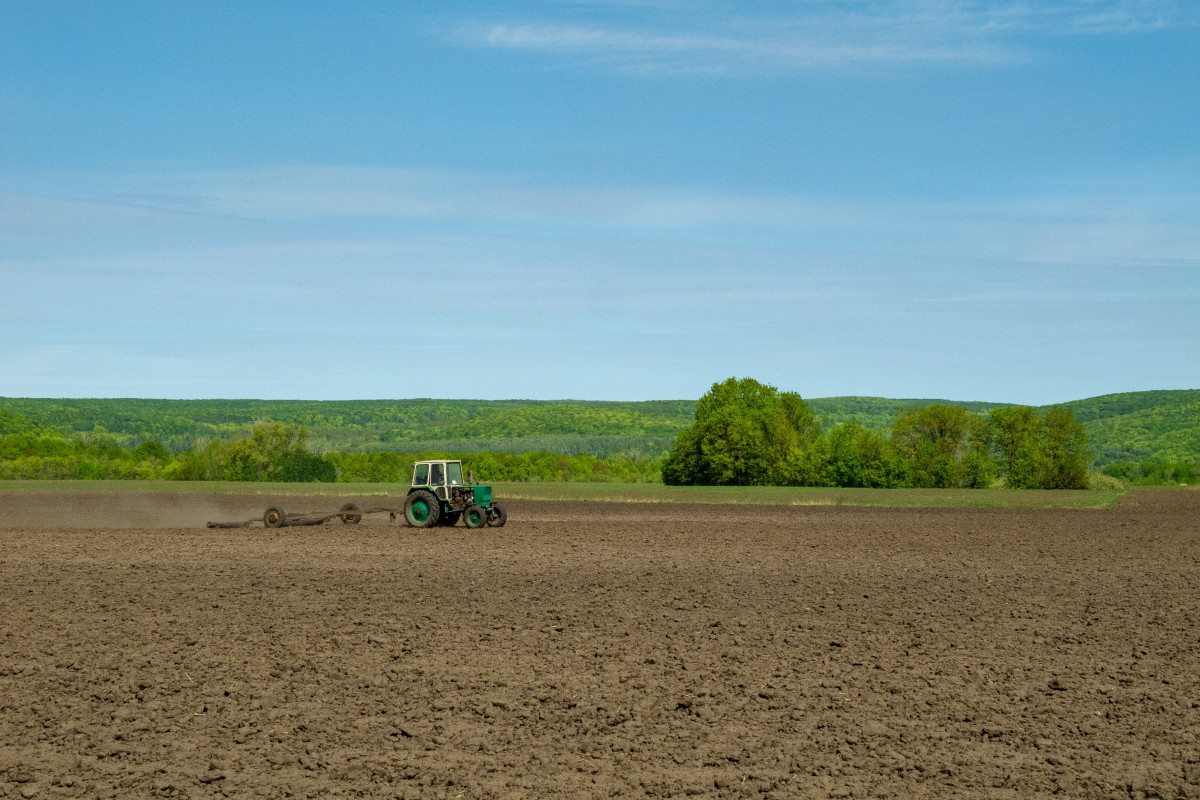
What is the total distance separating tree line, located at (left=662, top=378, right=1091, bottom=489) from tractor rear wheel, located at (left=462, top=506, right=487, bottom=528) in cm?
4986

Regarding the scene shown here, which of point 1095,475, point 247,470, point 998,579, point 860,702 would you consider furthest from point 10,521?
point 1095,475

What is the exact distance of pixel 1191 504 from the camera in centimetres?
6134

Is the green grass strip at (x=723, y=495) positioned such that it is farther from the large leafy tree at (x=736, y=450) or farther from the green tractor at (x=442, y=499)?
the green tractor at (x=442, y=499)

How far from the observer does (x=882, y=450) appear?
79.9 meters

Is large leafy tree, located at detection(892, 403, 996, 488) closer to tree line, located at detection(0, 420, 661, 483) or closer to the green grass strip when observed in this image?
the green grass strip

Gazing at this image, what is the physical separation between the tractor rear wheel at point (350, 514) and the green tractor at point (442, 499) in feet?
11.6

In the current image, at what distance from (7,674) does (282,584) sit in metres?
7.74

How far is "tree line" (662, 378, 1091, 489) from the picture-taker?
7881 cm

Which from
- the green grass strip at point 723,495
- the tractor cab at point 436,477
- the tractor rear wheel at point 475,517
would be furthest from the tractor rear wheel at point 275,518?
the green grass strip at point 723,495

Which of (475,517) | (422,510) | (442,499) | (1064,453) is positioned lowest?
(475,517)

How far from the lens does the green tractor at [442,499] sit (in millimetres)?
32875

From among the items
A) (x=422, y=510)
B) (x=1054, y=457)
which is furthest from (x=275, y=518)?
(x=1054, y=457)

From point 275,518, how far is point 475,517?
694 cm

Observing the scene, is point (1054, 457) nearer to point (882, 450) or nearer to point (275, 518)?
point (882, 450)
